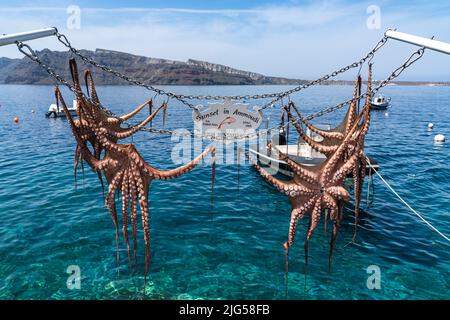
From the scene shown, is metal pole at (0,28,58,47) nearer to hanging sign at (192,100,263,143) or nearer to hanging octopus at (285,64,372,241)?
hanging sign at (192,100,263,143)

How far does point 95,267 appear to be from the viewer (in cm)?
1289

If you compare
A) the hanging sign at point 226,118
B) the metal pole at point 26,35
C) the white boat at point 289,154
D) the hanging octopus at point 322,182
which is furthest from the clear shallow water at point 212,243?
the metal pole at point 26,35

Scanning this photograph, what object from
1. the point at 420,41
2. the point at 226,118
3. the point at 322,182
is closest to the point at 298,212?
the point at 322,182

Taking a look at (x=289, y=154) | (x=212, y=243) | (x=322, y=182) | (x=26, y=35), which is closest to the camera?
(x=26, y=35)

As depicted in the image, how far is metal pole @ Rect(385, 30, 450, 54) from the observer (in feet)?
23.0

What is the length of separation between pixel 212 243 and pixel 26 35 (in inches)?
423

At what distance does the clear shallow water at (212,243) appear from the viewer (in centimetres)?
1183

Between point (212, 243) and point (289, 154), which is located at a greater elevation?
point (289, 154)

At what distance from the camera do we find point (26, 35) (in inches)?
316

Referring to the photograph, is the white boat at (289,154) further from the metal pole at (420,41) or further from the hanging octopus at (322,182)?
the metal pole at (420,41)

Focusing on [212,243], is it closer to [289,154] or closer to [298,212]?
[298,212]

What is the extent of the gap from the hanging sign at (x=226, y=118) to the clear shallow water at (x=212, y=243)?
513cm

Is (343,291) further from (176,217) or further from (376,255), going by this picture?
(176,217)

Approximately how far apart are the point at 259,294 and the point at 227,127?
7.19 m
